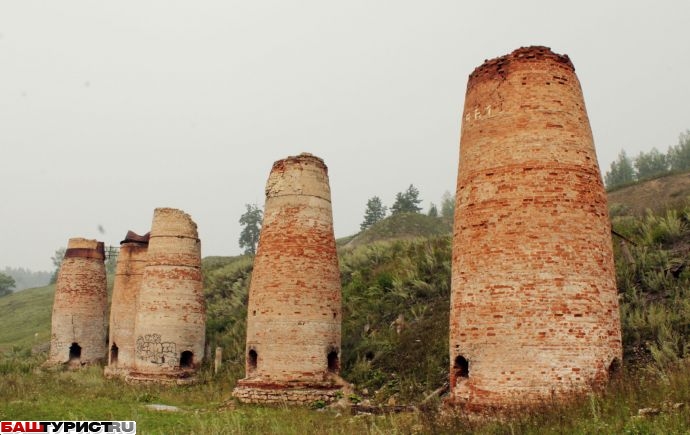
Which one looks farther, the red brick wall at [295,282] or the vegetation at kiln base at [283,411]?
the red brick wall at [295,282]

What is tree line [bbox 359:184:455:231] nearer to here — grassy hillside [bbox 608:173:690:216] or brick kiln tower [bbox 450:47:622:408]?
grassy hillside [bbox 608:173:690:216]

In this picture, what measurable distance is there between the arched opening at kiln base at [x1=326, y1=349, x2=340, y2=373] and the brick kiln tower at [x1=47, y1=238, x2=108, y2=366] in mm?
13274

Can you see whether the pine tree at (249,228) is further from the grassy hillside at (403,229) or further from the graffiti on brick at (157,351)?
the graffiti on brick at (157,351)

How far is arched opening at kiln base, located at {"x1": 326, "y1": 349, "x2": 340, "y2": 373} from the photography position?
1423cm

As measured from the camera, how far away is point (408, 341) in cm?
1639

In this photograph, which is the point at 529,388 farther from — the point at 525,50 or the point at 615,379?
the point at 525,50

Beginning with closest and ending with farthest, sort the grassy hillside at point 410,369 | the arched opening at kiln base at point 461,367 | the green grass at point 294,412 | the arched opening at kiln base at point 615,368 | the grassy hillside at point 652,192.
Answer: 1. the green grass at point 294,412
2. the grassy hillside at point 410,369
3. the arched opening at kiln base at point 615,368
4. the arched opening at kiln base at point 461,367
5. the grassy hillside at point 652,192

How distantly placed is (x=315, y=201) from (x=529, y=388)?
7.64m

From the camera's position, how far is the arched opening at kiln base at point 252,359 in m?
14.1

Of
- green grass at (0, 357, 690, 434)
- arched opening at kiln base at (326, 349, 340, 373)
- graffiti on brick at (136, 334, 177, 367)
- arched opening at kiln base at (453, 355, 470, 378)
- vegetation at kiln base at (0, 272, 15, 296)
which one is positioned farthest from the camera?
vegetation at kiln base at (0, 272, 15, 296)

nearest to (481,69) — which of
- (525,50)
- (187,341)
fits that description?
(525,50)

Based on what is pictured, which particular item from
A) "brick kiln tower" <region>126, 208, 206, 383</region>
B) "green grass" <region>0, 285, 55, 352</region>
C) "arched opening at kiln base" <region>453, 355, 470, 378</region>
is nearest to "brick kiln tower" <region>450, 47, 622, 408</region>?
"arched opening at kiln base" <region>453, 355, 470, 378</region>

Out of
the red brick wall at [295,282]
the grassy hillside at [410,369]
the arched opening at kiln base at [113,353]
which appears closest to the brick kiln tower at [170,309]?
the grassy hillside at [410,369]

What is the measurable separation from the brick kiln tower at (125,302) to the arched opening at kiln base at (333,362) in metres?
9.90
